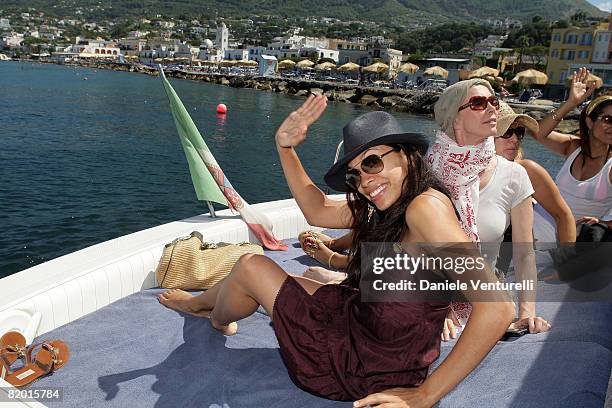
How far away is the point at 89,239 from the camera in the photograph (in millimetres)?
9867

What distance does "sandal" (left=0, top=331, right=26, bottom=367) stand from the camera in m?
2.52

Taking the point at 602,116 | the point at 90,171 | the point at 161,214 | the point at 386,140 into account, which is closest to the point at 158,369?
the point at 386,140

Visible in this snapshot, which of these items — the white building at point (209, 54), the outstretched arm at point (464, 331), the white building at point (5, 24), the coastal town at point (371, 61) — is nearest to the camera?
the outstretched arm at point (464, 331)

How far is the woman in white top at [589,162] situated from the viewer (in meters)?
3.57

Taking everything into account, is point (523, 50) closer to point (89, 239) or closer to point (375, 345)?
point (89, 239)

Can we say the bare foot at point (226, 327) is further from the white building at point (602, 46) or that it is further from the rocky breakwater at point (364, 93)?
the white building at point (602, 46)

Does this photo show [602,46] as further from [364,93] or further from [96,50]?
[96,50]

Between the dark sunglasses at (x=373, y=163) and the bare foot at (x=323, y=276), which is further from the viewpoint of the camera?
the bare foot at (x=323, y=276)

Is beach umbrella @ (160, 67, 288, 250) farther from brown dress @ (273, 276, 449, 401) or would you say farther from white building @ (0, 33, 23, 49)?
white building @ (0, 33, 23, 49)

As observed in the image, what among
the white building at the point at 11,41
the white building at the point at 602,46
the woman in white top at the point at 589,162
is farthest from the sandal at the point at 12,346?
the white building at the point at 11,41

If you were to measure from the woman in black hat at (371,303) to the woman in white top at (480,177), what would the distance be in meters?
0.55

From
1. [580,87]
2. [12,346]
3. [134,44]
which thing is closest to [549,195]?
[580,87]

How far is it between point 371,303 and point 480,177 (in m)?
1.08

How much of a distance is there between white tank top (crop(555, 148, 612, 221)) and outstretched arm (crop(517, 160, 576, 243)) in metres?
0.73
